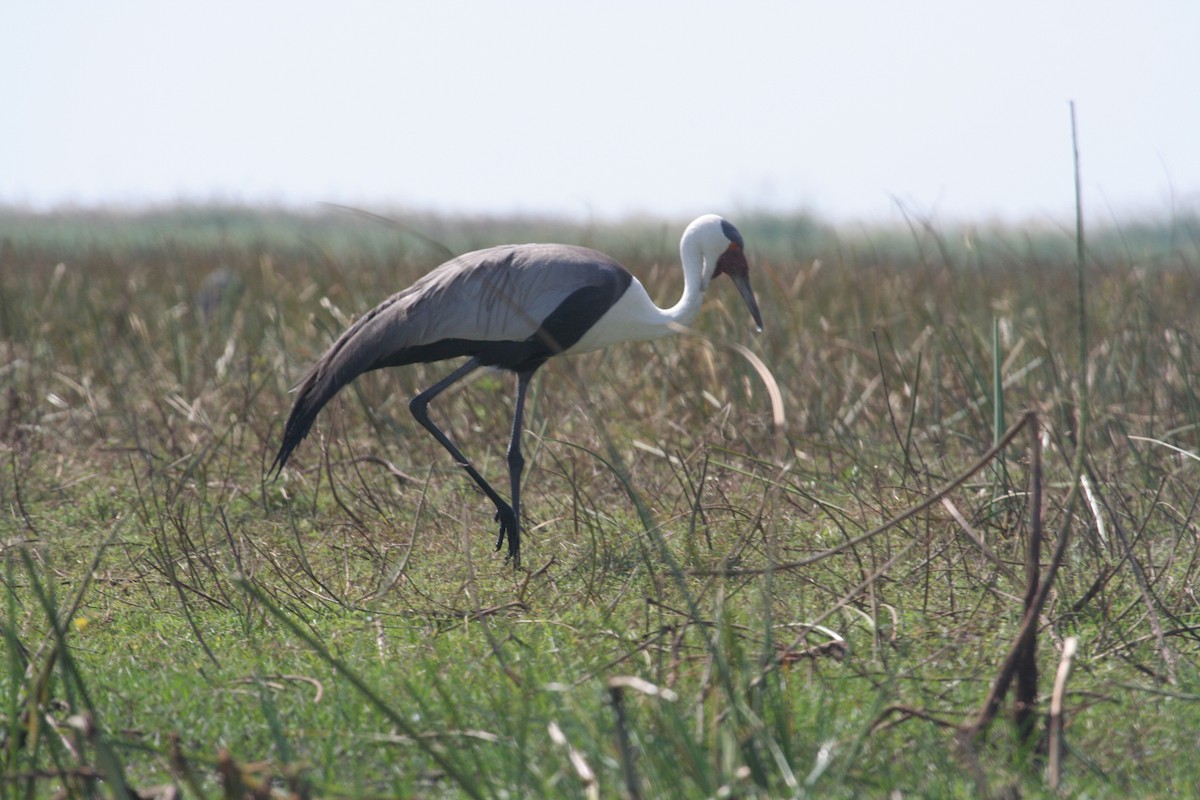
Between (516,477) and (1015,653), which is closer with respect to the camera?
(1015,653)

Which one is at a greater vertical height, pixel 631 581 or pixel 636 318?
pixel 636 318

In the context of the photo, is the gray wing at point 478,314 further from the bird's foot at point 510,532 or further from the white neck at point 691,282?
the bird's foot at point 510,532

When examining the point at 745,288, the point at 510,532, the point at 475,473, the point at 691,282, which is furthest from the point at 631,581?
the point at 745,288

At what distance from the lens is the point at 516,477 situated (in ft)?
14.6

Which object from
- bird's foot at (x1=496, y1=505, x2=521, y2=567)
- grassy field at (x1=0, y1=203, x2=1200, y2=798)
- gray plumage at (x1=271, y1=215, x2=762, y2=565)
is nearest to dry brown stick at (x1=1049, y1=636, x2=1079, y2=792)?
grassy field at (x1=0, y1=203, x2=1200, y2=798)

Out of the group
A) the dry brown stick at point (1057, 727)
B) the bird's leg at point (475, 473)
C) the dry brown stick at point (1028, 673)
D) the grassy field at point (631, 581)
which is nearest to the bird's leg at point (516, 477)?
the bird's leg at point (475, 473)

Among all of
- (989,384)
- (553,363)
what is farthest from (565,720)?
(553,363)

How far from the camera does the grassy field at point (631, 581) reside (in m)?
2.31

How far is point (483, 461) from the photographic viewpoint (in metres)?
5.55

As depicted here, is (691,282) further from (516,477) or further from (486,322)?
(516,477)

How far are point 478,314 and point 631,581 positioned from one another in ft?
4.35

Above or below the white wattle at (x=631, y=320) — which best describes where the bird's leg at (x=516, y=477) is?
below

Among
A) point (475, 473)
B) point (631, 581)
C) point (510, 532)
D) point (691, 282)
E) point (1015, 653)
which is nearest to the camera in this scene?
point (1015, 653)

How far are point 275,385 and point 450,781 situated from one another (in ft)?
13.2
